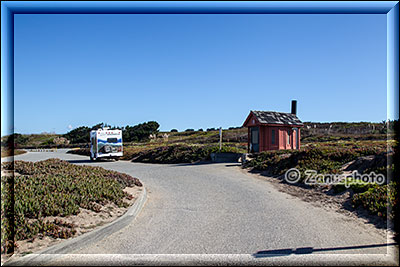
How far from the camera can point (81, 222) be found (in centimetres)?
653

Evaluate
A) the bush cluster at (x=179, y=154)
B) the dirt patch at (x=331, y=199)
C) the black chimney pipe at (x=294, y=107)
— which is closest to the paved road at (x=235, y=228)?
the dirt patch at (x=331, y=199)

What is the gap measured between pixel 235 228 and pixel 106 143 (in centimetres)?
2160

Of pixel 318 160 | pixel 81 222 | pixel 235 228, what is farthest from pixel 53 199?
pixel 318 160

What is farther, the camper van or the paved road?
the camper van

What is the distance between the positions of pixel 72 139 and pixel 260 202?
3789 cm

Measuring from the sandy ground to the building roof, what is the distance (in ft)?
47.5

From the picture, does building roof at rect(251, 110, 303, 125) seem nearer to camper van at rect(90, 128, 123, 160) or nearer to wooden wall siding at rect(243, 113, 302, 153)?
wooden wall siding at rect(243, 113, 302, 153)

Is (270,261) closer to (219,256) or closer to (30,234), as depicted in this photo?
(219,256)

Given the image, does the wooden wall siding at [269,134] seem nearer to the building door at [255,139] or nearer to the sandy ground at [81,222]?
the building door at [255,139]

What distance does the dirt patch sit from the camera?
732cm

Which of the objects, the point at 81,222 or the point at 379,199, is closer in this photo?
the point at 81,222

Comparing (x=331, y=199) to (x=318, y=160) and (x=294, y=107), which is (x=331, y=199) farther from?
(x=294, y=107)

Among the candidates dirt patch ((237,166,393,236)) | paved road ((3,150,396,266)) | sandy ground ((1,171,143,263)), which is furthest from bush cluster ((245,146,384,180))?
sandy ground ((1,171,143,263))

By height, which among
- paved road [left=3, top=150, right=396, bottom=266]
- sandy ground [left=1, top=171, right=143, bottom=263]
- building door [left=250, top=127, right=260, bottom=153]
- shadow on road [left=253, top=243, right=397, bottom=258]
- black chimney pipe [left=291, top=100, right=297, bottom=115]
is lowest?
paved road [left=3, top=150, right=396, bottom=266]
